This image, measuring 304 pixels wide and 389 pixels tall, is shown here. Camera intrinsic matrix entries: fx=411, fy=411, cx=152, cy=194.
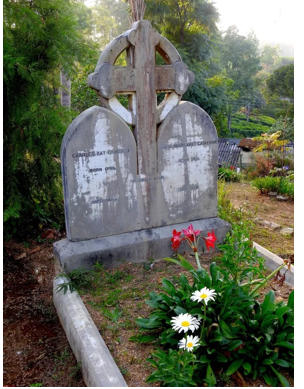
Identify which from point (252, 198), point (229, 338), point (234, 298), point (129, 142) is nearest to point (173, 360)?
point (229, 338)

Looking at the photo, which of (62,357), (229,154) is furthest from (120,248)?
(229,154)

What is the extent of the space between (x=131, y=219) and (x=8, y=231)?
226 centimetres

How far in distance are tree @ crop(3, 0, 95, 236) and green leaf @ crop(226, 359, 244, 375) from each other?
341 cm

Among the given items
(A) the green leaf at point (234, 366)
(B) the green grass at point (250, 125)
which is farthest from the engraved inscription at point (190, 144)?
(B) the green grass at point (250, 125)

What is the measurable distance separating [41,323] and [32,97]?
9.64 feet

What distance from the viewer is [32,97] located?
17.7 feet

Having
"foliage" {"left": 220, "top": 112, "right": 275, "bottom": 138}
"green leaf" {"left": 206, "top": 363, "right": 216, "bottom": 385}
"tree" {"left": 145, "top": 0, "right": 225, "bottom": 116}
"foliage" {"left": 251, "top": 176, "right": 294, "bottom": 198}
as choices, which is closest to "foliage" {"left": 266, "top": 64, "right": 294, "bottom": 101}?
"foliage" {"left": 220, "top": 112, "right": 275, "bottom": 138}

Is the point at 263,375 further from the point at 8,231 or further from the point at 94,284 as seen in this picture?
the point at 8,231

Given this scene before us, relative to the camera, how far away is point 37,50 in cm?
558

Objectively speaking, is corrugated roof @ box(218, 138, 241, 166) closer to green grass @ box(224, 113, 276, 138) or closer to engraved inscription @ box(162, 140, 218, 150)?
engraved inscription @ box(162, 140, 218, 150)

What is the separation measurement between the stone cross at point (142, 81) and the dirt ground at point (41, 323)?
1433 millimetres

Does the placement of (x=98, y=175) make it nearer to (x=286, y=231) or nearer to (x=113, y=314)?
(x=113, y=314)

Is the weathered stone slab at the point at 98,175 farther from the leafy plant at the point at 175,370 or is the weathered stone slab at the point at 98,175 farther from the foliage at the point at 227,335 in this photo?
the leafy plant at the point at 175,370

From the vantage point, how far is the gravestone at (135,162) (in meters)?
4.20
